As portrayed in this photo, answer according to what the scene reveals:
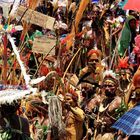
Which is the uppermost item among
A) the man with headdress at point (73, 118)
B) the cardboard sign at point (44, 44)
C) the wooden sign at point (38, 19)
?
the wooden sign at point (38, 19)

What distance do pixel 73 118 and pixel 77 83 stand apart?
1.16 metres

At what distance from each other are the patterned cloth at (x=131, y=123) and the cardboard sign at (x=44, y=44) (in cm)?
328

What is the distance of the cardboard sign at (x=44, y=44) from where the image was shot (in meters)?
6.72

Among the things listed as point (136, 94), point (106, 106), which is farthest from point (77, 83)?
point (136, 94)

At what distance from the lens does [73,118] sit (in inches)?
270

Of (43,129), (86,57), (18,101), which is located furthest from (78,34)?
(18,101)

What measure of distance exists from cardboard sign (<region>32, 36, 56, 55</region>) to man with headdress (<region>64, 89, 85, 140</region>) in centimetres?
58

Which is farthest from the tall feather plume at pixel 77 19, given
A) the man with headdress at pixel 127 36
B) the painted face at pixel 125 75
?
the man with headdress at pixel 127 36

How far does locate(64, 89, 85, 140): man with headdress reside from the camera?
673 cm

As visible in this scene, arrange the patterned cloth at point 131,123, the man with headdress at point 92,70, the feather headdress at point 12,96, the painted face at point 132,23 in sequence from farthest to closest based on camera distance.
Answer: the painted face at point 132,23
the man with headdress at point 92,70
the feather headdress at point 12,96
the patterned cloth at point 131,123

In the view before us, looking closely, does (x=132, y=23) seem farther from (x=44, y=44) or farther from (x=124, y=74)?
(x=44, y=44)

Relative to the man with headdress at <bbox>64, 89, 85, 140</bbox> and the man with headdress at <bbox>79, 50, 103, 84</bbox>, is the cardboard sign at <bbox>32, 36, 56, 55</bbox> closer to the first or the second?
the man with headdress at <bbox>64, 89, 85, 140</bbox>

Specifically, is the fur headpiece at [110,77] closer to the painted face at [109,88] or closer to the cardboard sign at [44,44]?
the painted face at [109,88]

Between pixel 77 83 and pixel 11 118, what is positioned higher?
pixel 11 118
